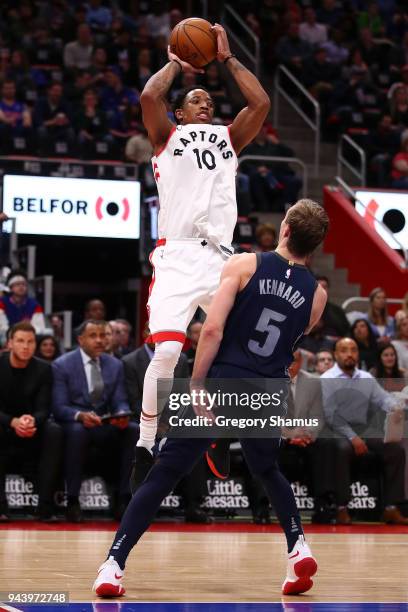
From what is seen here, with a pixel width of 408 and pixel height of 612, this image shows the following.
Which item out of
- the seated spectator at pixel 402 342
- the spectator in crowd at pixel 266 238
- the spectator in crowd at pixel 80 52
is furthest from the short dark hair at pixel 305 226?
the spectator in crowd at pixel 80 52

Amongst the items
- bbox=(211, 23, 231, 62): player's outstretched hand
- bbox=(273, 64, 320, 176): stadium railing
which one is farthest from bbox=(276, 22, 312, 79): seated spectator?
bbox=(211, 23, 231, 62): player's outstretched hand

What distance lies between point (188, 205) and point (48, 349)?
5.44 m

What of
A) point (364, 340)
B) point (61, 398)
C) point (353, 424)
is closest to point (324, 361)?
point (353, 424)

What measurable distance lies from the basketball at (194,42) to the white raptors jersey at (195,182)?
41 centimetres

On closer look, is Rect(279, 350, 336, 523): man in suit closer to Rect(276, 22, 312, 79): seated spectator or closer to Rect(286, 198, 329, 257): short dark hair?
Rect(286, 198, 329, 257): short dark hair

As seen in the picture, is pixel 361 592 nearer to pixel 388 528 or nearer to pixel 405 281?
pixel 388 528

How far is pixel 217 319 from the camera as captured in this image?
5746 mm

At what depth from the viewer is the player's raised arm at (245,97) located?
714 cm

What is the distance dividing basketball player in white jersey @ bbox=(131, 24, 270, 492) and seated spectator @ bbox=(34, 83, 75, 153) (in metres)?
9.77

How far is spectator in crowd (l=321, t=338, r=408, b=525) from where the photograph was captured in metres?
11.2

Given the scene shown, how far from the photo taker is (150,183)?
1614 centimetres

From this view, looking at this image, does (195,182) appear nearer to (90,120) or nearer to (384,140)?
(90,120)

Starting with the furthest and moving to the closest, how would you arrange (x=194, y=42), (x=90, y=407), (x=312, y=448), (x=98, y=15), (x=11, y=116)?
(x=98, y=15), (x=11, y=116), (x=312, y=448), (x=90, y=407), (x=194, y=42)

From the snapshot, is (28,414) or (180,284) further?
(28,414)
